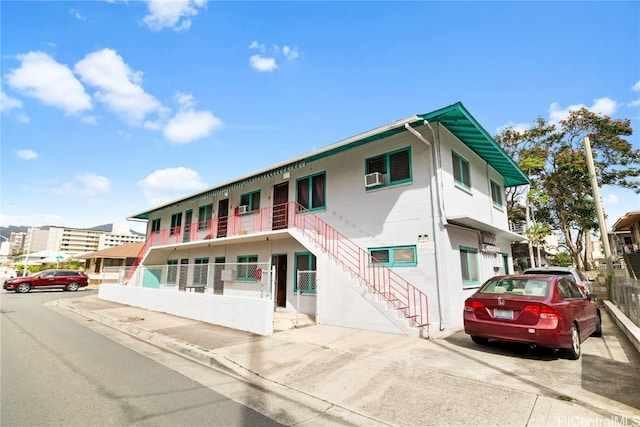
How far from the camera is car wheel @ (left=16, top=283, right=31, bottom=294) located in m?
24.7

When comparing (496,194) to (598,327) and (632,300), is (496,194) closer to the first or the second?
(632,300)

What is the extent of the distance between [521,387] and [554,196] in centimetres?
2496

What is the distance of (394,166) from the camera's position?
1030 cm

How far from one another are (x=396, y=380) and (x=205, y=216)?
15762mm

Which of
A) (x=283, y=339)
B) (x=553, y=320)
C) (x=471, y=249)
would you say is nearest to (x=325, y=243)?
(x=283, y=339)

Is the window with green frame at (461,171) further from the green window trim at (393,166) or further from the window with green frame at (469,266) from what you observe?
the window with green frame at (469,266)

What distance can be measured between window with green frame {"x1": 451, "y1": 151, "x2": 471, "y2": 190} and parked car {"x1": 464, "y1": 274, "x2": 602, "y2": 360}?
4.64 metres

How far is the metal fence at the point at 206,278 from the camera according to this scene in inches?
525

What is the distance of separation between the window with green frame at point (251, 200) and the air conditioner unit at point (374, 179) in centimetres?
637

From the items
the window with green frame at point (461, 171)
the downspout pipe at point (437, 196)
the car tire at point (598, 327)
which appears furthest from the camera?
the window with green frame at point (461, 171)

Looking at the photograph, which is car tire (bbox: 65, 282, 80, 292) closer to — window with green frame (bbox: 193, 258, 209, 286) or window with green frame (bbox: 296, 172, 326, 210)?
window with green frame (bbox: 193, 258, 209, 286)

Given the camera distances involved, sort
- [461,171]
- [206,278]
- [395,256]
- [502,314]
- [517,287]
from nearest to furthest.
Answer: [502,314] → [517,287] → [395,256] → [461,171] → [206,278]

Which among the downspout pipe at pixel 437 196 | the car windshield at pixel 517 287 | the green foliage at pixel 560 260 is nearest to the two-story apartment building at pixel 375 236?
the downspout pipe at pixel 437 196

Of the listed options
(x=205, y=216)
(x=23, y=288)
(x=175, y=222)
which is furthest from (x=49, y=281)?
(x=205, y=216)
